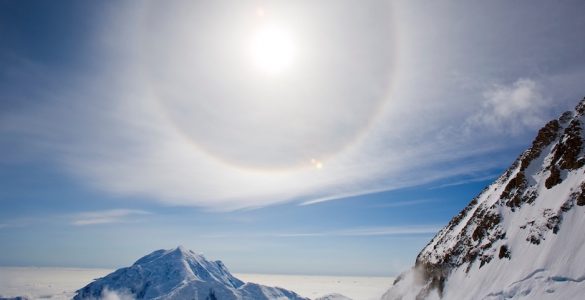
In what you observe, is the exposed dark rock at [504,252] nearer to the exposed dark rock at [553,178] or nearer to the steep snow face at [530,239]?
the steep snow face at [530,239]

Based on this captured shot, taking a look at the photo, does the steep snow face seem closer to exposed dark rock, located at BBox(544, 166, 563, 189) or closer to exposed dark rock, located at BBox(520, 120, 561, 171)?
exposed dark rock, located at BBox(544, 166, 563, 189)

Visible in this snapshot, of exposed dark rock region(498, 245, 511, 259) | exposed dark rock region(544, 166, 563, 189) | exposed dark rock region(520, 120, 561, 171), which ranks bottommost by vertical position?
exposed dark rock region(498, 245, 511, 259)

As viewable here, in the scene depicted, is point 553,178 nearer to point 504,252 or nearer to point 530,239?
point 530,239

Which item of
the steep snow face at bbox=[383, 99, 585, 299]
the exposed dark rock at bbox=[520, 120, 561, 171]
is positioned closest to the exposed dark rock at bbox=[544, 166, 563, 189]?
the steep snow face at bbox=[383, 99, 585, 299]

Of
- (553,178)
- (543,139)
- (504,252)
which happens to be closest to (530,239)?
(504,252)

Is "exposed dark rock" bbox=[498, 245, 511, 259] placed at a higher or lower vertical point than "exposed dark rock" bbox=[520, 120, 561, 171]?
lower

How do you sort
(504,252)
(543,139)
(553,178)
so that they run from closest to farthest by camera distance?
(504,252) → (553,178) → (543,139)

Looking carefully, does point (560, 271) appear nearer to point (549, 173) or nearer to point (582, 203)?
point (582, 203)

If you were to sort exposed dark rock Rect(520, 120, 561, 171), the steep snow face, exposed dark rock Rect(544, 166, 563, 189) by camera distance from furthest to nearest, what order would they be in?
exposed dark rock Rect(520, 120, 561, 171) → exposed dark rock Rect(544, 166, 563, 189) → the steep snow face
